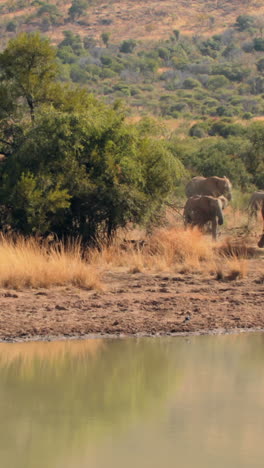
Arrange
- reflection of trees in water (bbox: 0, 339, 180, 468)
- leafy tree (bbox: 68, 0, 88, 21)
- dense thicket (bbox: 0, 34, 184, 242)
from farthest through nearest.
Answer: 1. leafy tree (bbox: 68, 0, 88, 21)
2. dense thicket (bbox: 0, 34, 184, 242)
3. reflection of trees in water (bbox: 0, 339, 180, 468)

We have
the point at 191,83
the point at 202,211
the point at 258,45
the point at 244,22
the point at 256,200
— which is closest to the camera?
the point at 202,211

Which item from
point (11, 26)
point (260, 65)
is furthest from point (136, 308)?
point (11, 26)

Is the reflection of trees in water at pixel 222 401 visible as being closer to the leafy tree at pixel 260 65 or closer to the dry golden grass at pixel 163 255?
the dry golden grass at pixel 163 255

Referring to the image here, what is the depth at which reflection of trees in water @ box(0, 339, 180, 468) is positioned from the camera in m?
7.08

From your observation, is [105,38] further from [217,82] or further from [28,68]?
[28,68]

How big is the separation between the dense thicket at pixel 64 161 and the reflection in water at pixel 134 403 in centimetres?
498

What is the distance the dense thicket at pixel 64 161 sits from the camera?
48.4ft

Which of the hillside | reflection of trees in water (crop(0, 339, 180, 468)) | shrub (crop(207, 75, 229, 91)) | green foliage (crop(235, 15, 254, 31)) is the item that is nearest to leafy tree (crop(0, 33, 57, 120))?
reflection of trees in water (crop(0, 339, 180, 468))

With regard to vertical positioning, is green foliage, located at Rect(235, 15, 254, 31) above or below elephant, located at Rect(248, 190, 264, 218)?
below

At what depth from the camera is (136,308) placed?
11625mm

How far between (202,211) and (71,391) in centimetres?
938

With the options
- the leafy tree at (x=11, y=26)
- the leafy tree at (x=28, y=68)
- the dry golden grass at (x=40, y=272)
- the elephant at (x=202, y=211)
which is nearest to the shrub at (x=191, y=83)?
the leafy tree at (x=11, y=26)

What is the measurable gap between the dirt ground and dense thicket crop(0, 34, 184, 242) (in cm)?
201

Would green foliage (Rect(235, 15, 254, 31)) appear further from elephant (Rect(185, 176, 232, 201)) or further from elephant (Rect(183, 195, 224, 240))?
elephant (Rect(183, 195, 224, 240))
